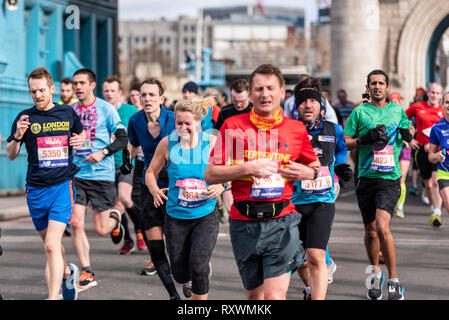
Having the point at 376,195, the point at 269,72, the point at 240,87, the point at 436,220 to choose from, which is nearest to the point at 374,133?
the point at 376,195

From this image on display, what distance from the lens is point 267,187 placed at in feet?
15.7

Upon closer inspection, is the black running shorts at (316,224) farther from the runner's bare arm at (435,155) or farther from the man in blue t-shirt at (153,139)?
the runner's bare arm at (435,155)

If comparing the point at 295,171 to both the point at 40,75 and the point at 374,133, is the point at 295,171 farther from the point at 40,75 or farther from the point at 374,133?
the point at 40,75

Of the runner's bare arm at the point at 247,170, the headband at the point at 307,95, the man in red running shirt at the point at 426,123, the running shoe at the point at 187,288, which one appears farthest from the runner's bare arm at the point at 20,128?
the man in red running shirt at the point at 426,123

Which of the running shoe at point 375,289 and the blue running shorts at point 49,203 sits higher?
the blue running shorts at point 49,203

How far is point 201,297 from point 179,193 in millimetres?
776

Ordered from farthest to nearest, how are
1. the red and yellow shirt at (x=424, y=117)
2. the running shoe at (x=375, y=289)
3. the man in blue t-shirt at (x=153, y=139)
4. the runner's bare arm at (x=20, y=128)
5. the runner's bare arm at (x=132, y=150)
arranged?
the red and yellow shirt at (x=424, y=117)
the runner's bare arm at (x=132, y=150)
the running shoe at (x=375, y=289)
the man in blue t-shirt at (x=153, y=139)
the runner's bare arm at (x=20, y=128)

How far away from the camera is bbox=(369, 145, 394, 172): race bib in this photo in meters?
7.30

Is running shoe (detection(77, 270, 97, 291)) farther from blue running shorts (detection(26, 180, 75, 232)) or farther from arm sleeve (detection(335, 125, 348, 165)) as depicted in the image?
arm sleeve (detection(335, 125, 348, 165))

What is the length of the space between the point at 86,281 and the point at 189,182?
209cm

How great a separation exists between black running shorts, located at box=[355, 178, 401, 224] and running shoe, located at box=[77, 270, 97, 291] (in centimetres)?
256

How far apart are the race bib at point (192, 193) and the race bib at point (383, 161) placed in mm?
1945

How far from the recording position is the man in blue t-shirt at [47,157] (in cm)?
666
